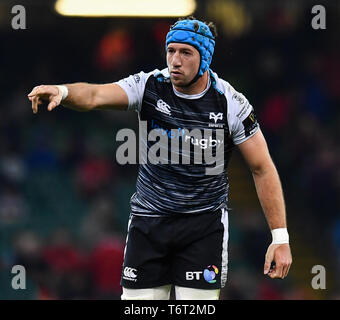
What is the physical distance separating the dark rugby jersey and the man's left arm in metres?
0.10

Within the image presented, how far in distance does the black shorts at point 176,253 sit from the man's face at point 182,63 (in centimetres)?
99

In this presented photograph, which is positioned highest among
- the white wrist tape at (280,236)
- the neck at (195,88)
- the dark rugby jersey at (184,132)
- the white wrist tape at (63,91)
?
the neck at (195,88)

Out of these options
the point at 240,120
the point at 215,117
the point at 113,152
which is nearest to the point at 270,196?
the point at 240,120

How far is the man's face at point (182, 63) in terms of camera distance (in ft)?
18.9

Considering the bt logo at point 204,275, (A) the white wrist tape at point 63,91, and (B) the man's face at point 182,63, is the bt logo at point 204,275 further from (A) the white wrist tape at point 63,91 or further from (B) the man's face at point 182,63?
(A) the white wrist tape at point 63,91

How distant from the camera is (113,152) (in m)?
12.8

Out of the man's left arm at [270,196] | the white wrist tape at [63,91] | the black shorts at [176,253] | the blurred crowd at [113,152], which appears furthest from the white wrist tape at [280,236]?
the blurred crowd at [113,152]

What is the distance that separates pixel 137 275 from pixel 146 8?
6.91m

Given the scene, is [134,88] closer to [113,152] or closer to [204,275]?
[204,275]

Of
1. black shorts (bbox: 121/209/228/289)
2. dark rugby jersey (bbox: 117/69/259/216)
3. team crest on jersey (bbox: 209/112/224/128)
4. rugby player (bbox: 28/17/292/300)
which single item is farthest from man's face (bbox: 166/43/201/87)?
black shorts (bbox: 121/209/228/289)

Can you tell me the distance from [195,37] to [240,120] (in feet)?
2.18

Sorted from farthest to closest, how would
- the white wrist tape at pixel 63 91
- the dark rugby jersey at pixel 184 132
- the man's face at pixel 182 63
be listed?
the dark rugby jersey at pixel 184 132
the man's face at pixel 182 63
the white wrist tape at pixel 63 91

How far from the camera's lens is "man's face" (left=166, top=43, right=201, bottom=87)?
5.76 meters

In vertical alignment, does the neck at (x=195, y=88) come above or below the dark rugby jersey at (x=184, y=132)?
above
